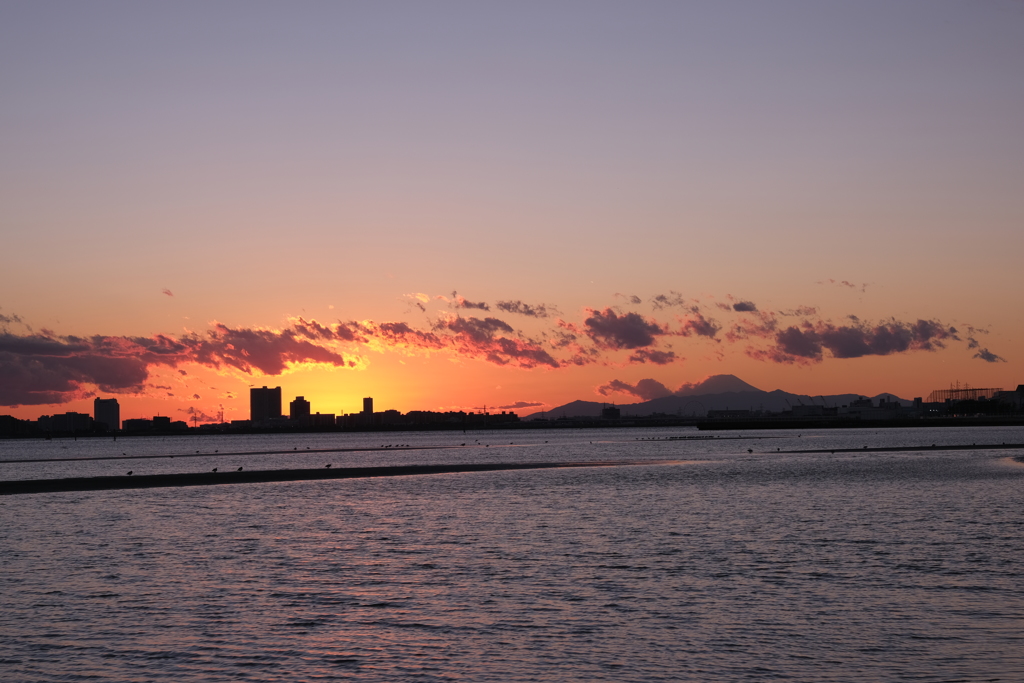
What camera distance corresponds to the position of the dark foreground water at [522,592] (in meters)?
21.1

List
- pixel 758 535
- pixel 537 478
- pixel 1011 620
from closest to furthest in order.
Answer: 1. pixel 1011 620
2. pixel 758 535
3. pixel 537 478

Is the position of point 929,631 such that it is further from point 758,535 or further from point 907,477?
point 907,477

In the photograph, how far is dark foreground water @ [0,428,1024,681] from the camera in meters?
21.1

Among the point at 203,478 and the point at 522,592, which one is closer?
the point at 522,592

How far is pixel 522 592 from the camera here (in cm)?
2986

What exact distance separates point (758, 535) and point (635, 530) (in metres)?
6.08

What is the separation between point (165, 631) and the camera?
24.9m

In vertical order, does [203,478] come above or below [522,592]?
below

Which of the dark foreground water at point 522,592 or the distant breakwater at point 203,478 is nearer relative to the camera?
the dark foreground water at point 522,592

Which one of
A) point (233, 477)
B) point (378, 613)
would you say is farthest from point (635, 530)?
point (233, 477)

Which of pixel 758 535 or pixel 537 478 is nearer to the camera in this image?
pixel 758 535

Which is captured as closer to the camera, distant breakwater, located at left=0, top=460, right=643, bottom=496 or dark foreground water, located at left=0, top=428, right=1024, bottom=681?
dark foreground water, located at left=0, top=428, right=1024, bottom=681

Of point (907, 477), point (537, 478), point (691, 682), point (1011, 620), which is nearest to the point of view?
point (691, 682)

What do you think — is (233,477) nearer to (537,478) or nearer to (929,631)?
(537,478)
